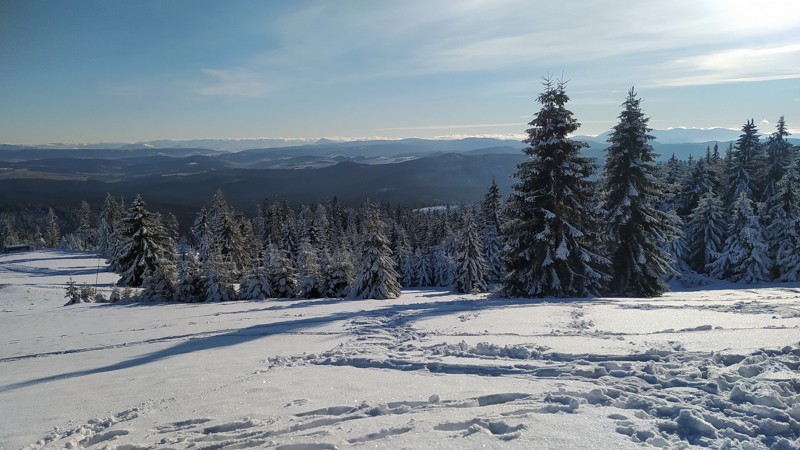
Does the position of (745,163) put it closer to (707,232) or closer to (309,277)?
(707,232)

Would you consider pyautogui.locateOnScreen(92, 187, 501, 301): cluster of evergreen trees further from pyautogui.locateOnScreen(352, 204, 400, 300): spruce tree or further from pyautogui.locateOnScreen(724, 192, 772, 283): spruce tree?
pyautogui.locateOnScreen(724, 192, 772, 283): spruce tree

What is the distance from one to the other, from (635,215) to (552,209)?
4.93 m

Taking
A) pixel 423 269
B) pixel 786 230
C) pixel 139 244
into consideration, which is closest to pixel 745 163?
pixel 786 230

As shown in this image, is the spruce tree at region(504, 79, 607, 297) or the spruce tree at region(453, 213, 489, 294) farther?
the spruce tree at region(453, 213, 489, 294)

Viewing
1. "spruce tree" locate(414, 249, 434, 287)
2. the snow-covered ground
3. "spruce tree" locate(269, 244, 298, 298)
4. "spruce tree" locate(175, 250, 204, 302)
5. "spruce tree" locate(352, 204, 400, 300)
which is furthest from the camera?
"spruce tree" locate(414, 249, 434, 287)

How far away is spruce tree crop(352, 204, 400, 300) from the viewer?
27156 millimetres

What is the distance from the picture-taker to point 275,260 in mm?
30922

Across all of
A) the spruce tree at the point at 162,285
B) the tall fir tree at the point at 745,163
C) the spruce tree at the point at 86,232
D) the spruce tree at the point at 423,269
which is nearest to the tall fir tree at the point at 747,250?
the tall fir tree at the point at 745,163

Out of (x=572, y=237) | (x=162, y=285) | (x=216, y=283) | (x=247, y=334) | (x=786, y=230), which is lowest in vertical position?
(x=162, y=285)

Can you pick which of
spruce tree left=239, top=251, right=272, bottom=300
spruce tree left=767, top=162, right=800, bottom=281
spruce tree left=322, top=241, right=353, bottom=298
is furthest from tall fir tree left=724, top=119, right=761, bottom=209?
spruce tree left=239, top=251, right=272, bottom=300

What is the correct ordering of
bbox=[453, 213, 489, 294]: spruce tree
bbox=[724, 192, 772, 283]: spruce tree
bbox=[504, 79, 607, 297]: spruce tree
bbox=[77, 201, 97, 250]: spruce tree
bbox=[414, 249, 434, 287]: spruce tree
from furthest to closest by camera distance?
bbox=[77, 201, 97, 250]: spruce tree < bbox=[414, 249, 434, 287]: spruce tree < bbox=[453, 213, 489, 294]: spruce tree < bbox=[724, 192, 772, 283]: spruce tree < bbox=[504, 79, 607, 297]: spruce tree

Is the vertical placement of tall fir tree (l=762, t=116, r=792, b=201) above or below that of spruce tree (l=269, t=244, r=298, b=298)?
above

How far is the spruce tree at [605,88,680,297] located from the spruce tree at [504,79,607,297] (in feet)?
6.98

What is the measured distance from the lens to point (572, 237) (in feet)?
64.5
